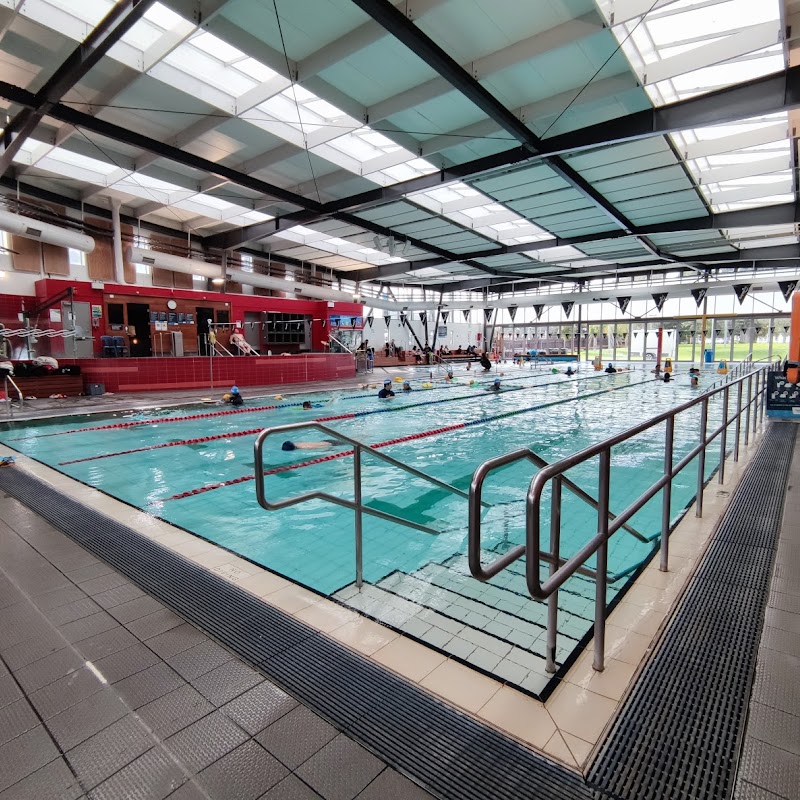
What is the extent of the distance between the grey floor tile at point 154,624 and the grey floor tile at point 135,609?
0.12 ft

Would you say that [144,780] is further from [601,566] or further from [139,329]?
[139,329]

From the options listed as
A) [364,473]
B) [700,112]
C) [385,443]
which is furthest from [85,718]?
[700,112]

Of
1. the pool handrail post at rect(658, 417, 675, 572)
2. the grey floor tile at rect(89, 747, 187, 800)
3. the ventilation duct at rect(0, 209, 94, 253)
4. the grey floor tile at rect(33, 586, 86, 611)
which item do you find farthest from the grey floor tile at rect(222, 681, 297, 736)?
the ventilation duct at rect(0, 209, 94, 253)

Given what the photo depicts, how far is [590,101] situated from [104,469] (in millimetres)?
9172

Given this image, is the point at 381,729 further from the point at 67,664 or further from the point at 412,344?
the point at 412,344

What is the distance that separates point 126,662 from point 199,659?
0.28 meters

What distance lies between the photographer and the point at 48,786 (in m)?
1.30

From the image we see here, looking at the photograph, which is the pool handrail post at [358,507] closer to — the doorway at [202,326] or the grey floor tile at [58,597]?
the grey floor tile at [58,597]

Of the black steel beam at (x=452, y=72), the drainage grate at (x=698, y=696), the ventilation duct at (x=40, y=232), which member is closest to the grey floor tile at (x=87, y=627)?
the drainage grate at (x=698, y=696)

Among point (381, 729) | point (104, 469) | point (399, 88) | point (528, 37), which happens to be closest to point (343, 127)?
point (399, 88)

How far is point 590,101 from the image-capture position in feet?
25.9

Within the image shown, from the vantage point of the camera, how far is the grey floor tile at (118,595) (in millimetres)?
2281

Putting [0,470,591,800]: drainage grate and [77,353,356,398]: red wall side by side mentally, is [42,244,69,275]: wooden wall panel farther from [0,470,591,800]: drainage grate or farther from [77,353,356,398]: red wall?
[0,470,591,800]: drainage grate

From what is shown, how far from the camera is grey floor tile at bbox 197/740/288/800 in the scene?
128 cm
